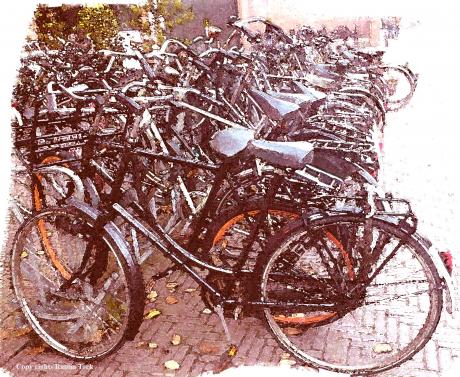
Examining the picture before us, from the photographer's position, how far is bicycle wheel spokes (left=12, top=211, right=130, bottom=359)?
3.38 m

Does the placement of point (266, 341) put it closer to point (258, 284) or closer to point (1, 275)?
point (258, 284)

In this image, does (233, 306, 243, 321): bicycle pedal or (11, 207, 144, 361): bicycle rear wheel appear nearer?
(11, 207, 144, 361): bicycle rear wheel

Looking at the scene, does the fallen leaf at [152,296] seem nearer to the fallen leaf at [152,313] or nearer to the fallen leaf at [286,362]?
the fallen leaf at [152,313]

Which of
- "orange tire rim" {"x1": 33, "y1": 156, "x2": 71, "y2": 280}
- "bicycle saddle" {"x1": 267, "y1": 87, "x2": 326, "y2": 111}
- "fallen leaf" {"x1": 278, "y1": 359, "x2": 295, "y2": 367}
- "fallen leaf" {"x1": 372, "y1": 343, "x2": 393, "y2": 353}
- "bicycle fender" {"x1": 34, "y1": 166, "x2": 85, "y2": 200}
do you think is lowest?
"fallen leaf" {"x1": 372, "y1": 343, "x2": 393, "y2": 353}

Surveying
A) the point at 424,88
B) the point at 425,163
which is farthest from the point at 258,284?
the point at 424,88

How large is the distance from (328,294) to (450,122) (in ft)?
23.1

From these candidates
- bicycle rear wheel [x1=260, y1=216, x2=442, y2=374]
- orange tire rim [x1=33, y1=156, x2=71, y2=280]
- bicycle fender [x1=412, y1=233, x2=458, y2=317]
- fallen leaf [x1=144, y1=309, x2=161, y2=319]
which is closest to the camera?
bicycle fender [x1=412, y1=233, x2=458, y2=317]

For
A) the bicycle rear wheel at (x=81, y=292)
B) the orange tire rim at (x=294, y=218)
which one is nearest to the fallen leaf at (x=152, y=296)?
the bicycle rear wheel at (x=81, y=292)

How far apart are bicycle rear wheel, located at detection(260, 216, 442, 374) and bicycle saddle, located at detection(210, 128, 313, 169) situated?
0.38 m

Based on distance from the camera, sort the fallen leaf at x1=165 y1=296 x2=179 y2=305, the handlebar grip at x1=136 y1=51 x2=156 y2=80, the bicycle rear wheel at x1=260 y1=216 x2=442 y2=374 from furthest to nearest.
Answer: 1. the handlebar grip at x1=136 y1=51 x2=156 y2=80
2. the fallen leaf at x1=165 y1=296 x2=179 y2=305
3. the bicycle rear wheel at x1=260 y1=216 x2=442 y2=374

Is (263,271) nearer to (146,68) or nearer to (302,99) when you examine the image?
(302,99)

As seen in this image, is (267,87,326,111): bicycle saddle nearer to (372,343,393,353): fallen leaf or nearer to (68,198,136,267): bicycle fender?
(68,198,136,267): bicycle fender

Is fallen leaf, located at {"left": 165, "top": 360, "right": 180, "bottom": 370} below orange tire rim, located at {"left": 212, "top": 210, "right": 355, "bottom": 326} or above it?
below

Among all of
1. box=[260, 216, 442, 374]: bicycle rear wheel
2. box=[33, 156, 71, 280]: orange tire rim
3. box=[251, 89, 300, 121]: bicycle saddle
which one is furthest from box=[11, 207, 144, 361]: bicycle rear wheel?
box=[251, 89, 300, 121]: bicycle saddle
